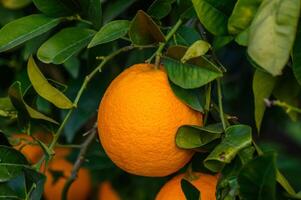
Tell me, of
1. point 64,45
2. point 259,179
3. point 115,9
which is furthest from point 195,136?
point 115,9

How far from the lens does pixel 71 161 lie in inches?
61.5


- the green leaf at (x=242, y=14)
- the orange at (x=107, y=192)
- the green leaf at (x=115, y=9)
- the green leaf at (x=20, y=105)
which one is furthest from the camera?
the orange at (x=107, y=192)

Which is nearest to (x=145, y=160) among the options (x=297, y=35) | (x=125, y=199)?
(x=297, y=35)

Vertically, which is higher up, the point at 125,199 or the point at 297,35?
the point at 297,35

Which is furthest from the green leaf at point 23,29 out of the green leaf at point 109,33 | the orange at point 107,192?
the orange at point 107,192

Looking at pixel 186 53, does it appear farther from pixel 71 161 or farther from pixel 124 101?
pixel 71 161

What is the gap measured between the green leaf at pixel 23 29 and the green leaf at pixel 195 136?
31cm

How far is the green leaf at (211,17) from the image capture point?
0.96m

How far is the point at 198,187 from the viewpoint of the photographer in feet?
3.38

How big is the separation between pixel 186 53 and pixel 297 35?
154 millimetres

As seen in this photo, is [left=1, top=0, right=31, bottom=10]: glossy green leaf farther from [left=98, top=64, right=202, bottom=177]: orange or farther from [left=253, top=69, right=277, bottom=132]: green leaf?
[left=253, top=69, right=277, bottom=132]: green leaf

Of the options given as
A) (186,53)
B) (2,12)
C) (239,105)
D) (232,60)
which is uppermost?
(186,53)

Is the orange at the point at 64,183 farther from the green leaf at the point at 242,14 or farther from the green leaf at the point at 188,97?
the green leaf at the point at 242,14

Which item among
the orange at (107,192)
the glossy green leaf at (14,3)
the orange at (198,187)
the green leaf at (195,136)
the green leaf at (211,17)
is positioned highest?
the green leaf at (211,17)
